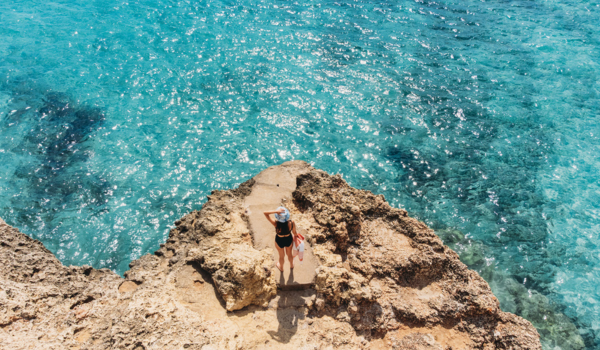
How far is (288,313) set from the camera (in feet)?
21.1

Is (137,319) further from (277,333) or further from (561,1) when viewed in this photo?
(561,1)

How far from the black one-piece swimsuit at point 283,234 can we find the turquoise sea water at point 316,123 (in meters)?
4.80

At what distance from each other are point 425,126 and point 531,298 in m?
6.74

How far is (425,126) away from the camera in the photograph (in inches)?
519

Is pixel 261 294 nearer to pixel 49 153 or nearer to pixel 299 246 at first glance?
pixel 299 246

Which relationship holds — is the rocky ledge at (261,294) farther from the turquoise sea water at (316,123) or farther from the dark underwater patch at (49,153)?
the dark underwater patch at (49,153)

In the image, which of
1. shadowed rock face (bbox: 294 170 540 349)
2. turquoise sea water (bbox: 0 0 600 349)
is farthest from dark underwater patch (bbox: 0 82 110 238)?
shadowed rock face (bbox: 294 170 540 349)

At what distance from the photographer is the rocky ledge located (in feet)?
18.1

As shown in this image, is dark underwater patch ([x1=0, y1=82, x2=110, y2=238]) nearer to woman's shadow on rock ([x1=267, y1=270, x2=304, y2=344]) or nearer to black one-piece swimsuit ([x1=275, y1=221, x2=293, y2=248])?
black one-piece swimsuit ([x1=275, y1=221, x2=293, y2=248])

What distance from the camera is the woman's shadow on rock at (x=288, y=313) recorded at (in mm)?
6055

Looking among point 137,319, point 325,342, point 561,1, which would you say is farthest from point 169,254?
point 561,1

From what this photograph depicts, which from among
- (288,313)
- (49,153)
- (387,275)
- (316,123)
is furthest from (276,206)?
(49,153)

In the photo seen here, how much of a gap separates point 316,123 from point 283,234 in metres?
7.29

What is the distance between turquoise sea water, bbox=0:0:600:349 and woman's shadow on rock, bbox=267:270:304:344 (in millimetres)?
4794
